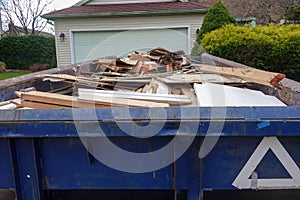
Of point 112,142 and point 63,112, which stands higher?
point 63,112

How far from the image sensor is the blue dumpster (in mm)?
1049

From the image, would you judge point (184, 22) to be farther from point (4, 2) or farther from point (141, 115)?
point (4, 2)

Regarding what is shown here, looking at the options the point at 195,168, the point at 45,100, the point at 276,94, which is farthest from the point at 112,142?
the point at 276,94

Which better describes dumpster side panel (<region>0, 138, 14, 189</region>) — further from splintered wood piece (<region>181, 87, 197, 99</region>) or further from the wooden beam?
splintered wood piece (<region>181, 87, 197, 99</region>)

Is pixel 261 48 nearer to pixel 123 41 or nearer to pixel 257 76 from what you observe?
pixel 257 76

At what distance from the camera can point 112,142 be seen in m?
1.13

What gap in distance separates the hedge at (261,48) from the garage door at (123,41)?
4.83 m

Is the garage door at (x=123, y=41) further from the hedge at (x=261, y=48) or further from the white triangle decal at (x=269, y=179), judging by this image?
the white triangle decal at (x=269, y=179)

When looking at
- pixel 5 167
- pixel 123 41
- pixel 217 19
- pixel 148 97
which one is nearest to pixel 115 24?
pixel 123 41

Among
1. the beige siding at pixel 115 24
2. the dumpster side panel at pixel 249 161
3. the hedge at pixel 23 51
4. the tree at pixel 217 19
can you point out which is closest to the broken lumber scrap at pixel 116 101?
the dumpster side panel at pixel 249 161

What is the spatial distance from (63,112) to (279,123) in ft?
2.69

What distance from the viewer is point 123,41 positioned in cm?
1098

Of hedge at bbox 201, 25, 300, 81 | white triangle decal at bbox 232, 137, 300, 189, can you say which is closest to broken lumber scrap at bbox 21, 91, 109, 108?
white triangle decal at bbox 232, 137, 300, 189

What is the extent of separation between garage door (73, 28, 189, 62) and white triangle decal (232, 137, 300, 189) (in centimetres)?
945
